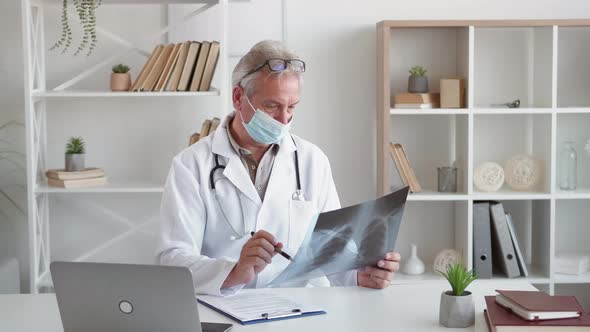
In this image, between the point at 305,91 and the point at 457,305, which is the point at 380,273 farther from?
the point at 305,91

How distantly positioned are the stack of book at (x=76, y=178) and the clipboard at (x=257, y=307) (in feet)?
5.47

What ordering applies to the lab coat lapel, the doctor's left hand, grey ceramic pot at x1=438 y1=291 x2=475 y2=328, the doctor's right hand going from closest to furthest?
grey ceramic pot at x1=438 y1=291 x2=475 y2=328 → the doctor's right hand → the doctor's left hand → the lab coat lapel

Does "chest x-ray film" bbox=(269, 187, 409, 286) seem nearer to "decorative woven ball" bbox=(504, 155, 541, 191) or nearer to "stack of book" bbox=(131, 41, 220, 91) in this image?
"stack of book" bbox=(131, 41, 220, 91)

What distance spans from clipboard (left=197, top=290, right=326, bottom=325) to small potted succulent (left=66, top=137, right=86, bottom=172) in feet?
5.70

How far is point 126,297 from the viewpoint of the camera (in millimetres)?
1829

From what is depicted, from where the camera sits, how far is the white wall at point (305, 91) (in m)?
4.08

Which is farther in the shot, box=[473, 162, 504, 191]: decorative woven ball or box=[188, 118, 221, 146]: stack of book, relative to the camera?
box=[473, 162, 504, 191]: decorative woven ball

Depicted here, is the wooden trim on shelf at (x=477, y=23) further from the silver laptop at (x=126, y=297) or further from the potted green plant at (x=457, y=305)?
the silver laptop at (x=126, y=297)

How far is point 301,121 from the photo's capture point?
165 inches

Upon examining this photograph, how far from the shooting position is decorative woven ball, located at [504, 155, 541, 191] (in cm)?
404

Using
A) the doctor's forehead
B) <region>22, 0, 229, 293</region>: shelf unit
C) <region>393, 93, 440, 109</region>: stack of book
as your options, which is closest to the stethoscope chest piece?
the doctor's forehead

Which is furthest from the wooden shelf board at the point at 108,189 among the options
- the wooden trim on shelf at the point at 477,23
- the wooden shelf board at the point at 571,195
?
the wooden shelf board at the point at 571,195

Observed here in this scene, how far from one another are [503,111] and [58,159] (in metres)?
2.04

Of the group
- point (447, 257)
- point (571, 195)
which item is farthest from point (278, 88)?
point (571, 195)
